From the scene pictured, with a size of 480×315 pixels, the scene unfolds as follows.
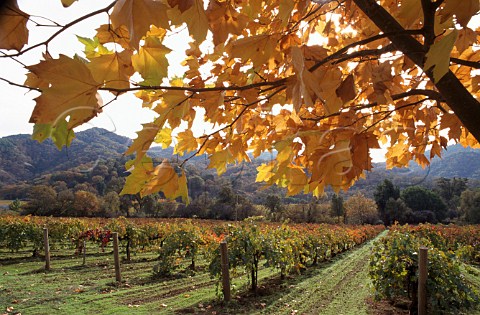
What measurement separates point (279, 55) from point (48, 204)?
188ft

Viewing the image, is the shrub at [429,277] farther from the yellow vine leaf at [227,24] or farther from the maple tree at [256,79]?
the yellow vine leaf at [227,24]

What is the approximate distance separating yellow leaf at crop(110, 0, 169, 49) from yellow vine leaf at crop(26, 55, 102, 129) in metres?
0.11

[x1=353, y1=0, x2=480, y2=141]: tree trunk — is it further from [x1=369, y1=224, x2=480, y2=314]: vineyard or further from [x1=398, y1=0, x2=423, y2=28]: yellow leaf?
[x1=369, y1=224, x2=480, y2=314]: vineyard

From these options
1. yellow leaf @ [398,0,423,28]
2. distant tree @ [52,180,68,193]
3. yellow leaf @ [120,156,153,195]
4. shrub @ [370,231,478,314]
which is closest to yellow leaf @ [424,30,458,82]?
yellow leaf @ [398,0,423,28]

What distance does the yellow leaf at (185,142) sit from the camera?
1.36m

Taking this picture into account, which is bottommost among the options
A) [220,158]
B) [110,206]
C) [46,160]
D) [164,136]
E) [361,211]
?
[361,211]

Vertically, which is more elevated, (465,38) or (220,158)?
(465,38)

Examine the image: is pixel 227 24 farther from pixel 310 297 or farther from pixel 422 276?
pixel 310 297

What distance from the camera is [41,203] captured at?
159ft

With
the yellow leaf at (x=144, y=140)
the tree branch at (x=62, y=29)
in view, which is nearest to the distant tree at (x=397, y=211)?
the yellow leaf at (x=144, y=140)

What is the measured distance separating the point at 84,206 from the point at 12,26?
57.5 meters

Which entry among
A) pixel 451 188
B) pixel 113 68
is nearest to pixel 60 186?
pixel 113 68

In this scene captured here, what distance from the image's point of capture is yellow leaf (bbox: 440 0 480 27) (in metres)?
0.58

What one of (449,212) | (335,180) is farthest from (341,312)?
(449,212)
